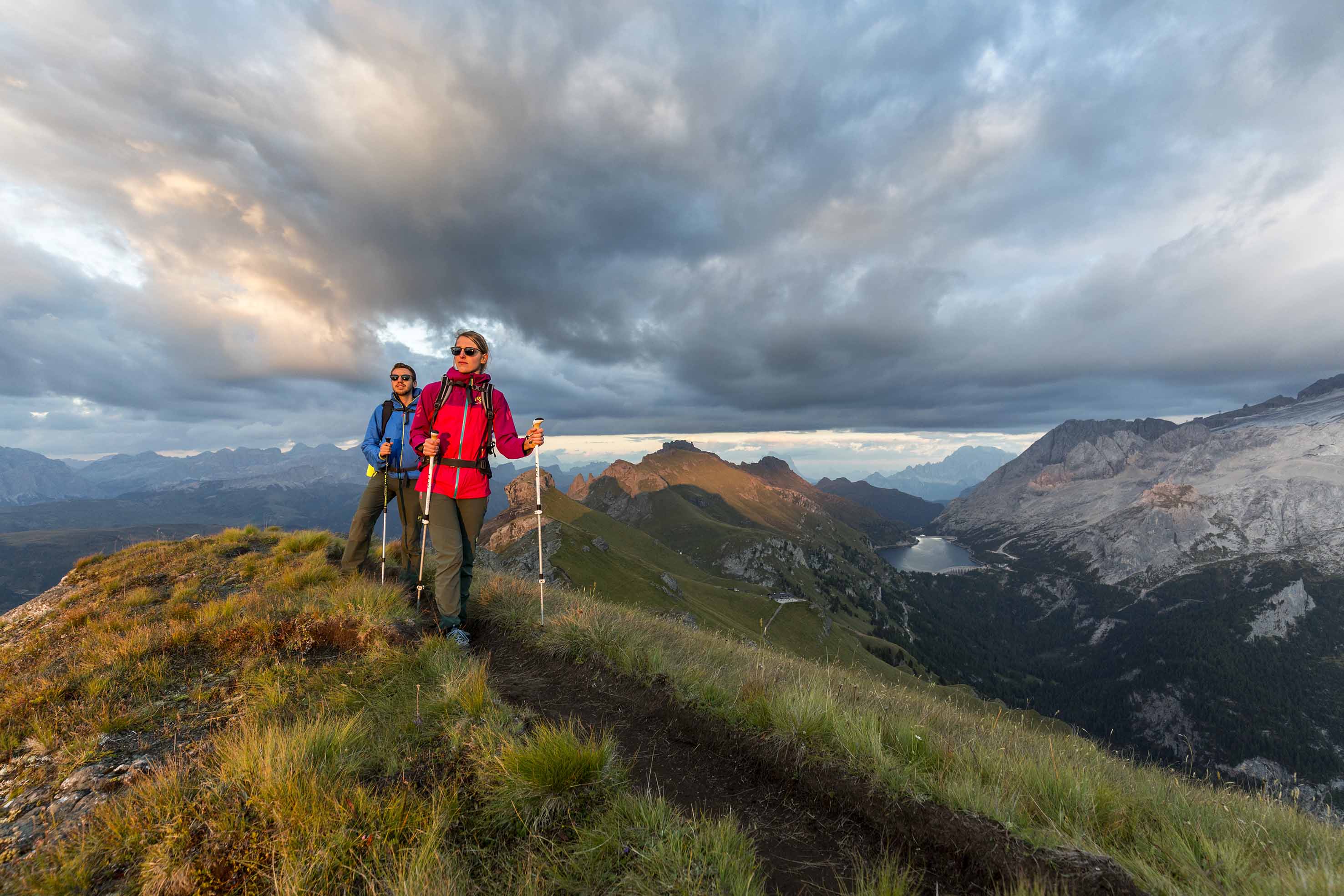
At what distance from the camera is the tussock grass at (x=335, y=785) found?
3.23 m

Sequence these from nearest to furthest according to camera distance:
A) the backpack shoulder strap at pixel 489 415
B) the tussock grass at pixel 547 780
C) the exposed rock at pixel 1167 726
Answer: the tussock grass at pixel 547 780 < the backpack shoulder strap at pixel 489 415 < the exposed rock at pixel 1167 726

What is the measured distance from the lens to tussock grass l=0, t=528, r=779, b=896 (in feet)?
10.6

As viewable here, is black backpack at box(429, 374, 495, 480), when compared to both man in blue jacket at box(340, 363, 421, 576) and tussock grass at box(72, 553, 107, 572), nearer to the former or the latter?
man in blue jacket at box(340, 363, 421, 576)

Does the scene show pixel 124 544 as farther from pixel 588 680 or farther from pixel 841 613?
pixel 841 613

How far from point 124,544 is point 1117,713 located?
938 ft

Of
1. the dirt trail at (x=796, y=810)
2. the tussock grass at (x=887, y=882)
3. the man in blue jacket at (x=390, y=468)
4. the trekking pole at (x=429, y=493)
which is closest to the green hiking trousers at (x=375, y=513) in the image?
the man in blue jacket at (x=390, y=468)

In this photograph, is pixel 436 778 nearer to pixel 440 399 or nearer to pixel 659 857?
pixel 659 857

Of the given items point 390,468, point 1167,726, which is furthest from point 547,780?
point 1167,726

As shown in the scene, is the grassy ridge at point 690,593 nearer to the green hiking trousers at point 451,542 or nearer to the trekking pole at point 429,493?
the trekking pole at point 429,493

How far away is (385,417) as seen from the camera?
475 inches

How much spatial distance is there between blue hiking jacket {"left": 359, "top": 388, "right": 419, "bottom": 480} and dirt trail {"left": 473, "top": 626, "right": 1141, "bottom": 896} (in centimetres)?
668

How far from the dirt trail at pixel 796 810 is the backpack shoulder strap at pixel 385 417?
782cm

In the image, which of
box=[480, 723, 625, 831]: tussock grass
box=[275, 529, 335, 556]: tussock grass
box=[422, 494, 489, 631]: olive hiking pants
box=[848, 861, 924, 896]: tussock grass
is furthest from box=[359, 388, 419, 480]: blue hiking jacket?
box=[848, 861, 924, 896]: tussock grass

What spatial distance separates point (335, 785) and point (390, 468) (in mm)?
9113
